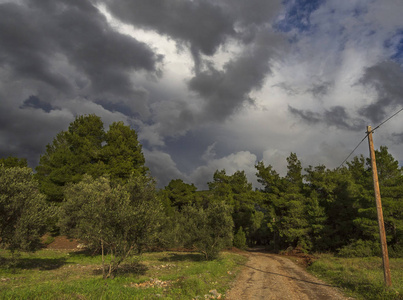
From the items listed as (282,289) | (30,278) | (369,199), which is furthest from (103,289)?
(369,199)

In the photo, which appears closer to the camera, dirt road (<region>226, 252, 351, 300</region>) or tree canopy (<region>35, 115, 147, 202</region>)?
dirt road (<region>226, 252, 351, 300</region>)

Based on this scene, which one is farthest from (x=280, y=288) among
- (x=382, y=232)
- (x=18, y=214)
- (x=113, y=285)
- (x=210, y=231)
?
(x=18, y=214)

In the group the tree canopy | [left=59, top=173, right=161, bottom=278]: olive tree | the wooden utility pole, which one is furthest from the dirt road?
the tree canopy

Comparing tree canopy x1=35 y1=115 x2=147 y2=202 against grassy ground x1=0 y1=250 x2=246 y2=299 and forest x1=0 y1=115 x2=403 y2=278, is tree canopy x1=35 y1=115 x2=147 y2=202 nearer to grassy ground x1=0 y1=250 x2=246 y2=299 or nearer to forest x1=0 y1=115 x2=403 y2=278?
forest x1=0 y1=115 x2=403 y2=278

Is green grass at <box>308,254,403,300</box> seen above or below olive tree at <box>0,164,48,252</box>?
below

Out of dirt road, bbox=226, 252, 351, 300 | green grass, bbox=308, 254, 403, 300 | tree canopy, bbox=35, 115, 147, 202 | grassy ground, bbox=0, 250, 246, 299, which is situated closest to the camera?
grassy ground, bbox=0, 250, 246, 299

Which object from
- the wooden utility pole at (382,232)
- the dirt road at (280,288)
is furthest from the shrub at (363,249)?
the wooden utility pole at (382,232)

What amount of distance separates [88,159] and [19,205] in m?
42.3

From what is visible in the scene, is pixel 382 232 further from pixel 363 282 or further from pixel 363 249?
pixel 363 249

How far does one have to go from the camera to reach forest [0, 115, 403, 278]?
2233cm

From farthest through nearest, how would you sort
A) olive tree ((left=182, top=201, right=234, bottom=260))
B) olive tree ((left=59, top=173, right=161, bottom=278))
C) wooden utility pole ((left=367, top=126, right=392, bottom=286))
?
olive tree ((left=182, top=201, right=234, bottom=260)) < olive tree ((left=59, top=173, right=161, bottom=278)) < wooden utility pole ((left=367, top=126, right=392, bottom=286))

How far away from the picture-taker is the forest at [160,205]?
22328mm

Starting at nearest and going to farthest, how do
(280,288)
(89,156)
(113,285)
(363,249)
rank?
(113,285), (280,288), (363,249), (89,156)

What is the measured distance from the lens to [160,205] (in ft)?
85.0
